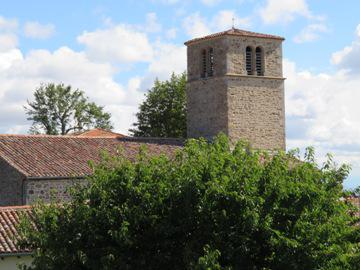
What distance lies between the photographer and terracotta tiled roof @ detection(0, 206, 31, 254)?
846 inches

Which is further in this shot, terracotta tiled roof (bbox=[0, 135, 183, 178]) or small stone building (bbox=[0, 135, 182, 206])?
terracotta tiled roof (bbox=[0, 135, 183, 178])

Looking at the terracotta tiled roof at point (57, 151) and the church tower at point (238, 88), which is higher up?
the church tower at point (238, 88)

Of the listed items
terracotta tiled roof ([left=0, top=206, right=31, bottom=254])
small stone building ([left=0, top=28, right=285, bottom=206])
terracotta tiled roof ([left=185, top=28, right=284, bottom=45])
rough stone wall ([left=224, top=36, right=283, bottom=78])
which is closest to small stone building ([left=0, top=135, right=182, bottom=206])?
small stone building ([left=0, top=28, right=285, bottom=206])

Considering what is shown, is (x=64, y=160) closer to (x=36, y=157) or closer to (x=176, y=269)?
(x=36, y=157)

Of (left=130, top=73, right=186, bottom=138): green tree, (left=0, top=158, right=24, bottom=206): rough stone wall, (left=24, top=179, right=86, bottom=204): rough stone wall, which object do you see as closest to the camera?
(left=24, top=179, right=86, bottom=204): rough stone wall

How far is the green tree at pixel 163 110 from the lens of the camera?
166 feet

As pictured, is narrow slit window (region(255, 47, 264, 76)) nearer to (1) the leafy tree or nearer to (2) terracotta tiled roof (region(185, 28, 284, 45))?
(2) terracotta tiled roof (region(185, 28, 284, 45))

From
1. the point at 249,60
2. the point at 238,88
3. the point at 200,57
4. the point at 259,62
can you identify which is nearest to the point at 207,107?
the point at 238,88

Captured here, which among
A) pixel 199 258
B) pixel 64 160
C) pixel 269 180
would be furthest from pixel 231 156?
pixel 64 160

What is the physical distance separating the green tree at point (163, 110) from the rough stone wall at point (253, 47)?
10453 millimetres

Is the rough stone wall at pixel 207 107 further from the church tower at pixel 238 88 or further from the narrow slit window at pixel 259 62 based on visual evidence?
the narrow slit window at pixel 259 62

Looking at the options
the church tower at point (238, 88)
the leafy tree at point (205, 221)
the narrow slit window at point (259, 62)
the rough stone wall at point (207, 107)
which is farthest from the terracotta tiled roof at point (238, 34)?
the leafy tree at point (205, 221)

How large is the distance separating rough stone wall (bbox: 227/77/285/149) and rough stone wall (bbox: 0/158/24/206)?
13.3m

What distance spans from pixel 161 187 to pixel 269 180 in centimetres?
232
